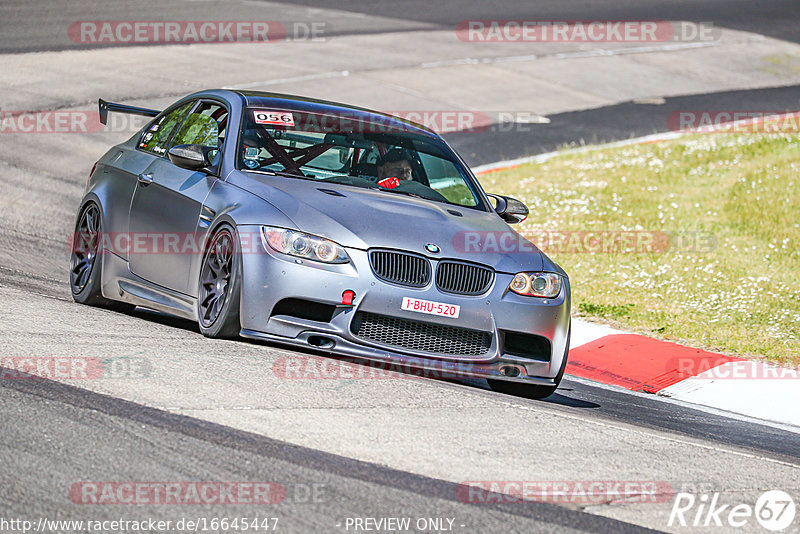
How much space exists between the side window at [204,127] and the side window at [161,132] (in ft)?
0.40

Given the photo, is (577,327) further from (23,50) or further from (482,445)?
(23,50)

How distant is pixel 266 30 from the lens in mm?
26812

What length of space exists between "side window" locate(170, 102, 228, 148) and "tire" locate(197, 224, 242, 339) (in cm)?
125

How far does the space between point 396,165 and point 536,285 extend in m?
1.48

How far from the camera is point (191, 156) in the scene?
299 inches

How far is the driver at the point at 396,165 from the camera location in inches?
319

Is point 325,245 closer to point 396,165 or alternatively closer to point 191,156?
point 191,156

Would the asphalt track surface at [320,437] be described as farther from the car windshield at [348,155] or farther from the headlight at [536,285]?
the car windshield at [348,155]

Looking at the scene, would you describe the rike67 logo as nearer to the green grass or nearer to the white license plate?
the white license plate

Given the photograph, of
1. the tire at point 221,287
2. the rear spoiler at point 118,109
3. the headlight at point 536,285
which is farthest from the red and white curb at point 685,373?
the rear spoiler at point 118,109

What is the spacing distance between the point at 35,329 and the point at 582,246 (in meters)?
7.69

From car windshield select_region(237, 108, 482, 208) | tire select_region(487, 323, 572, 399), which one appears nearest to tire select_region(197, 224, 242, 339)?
car windshield select_region(237, 108, 482, 208)

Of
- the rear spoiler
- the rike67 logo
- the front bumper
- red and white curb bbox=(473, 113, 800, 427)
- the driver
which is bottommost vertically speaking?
red and white curb bbox=(473, 113, 800, 427)

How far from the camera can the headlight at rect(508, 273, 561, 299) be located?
714 cm
